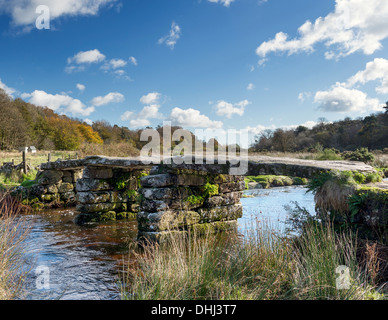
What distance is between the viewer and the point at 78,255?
19.6 feet

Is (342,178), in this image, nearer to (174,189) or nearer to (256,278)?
(256,278)

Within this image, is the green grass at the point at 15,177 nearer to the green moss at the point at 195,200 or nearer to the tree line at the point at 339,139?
the green moss at the point at 195,200

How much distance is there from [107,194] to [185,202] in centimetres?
360

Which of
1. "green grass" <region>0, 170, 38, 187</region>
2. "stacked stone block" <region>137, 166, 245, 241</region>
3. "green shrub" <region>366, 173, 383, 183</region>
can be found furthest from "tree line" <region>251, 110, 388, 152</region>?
"green shrub" <region>366, 173, 383, 183</region>

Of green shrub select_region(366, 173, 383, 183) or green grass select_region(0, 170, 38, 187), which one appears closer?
green shrub select_region(366, 173, 383, 183)

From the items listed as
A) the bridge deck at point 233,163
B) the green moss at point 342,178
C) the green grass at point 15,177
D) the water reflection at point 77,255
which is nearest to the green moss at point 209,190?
the bridge deck at point 233,163

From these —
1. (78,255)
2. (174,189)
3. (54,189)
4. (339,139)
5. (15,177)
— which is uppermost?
(339,139)

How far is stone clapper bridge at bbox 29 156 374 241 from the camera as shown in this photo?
5.75 metres

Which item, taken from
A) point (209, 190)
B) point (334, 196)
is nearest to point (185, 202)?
point (209, 190)

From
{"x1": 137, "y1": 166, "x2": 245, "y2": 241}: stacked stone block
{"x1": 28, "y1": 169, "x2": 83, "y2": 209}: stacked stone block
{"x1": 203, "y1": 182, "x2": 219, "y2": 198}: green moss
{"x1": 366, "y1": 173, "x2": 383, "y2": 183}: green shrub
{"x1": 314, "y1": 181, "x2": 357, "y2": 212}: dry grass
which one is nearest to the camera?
{"x1": 314, "y1": 181, "x2": 357, "y2": 212}: dry grass

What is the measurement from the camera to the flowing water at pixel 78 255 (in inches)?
166

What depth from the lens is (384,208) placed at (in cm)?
413

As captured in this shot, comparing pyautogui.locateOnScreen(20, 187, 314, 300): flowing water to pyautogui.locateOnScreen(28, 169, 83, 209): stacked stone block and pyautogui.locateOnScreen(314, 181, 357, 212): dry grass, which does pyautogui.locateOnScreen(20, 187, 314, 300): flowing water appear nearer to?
pyautogui.locateOnScreen(314, 181, 357, 212): dry grass

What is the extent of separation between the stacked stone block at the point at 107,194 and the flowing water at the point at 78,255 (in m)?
0.58
